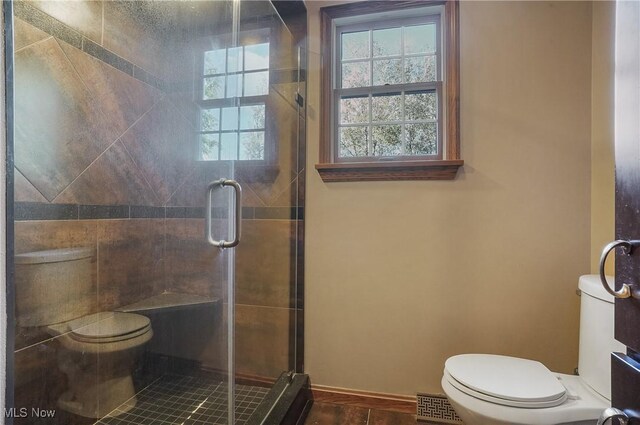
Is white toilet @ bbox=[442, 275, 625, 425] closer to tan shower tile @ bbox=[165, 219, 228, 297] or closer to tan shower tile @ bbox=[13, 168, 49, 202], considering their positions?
tan shower tile @ bbox=[165, 219, 228, 297]

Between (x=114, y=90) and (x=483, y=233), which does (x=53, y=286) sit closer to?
(x=114, y=90)

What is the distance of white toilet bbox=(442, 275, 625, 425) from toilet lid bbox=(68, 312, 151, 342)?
1.31 meters

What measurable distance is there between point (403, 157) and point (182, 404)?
1.66 metres

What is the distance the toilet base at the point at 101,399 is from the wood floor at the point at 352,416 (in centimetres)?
87

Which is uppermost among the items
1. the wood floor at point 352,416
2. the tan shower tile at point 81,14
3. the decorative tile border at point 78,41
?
the tan shower tile at point 81,14

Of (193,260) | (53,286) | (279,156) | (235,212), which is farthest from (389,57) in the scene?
(53,286)

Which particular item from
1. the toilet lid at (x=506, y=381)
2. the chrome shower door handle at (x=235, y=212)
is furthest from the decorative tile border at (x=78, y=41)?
the toilet lid at (x=506, y=381)

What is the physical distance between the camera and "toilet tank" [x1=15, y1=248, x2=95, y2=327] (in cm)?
83

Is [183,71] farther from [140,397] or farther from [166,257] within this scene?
[140,397]

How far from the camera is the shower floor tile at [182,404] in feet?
4.21

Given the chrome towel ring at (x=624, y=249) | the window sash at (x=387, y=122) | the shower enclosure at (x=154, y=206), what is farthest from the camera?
the window sash at (x=387, y=122)

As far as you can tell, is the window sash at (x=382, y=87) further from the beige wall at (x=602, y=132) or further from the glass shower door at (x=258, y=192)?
the beige wall at (x=602, y=132)

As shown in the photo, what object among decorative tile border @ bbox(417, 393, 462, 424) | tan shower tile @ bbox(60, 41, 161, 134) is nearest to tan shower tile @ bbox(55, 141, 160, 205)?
tan shower tile @ bbox(60, 41, 161, 134)

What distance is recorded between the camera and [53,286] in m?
1.04
